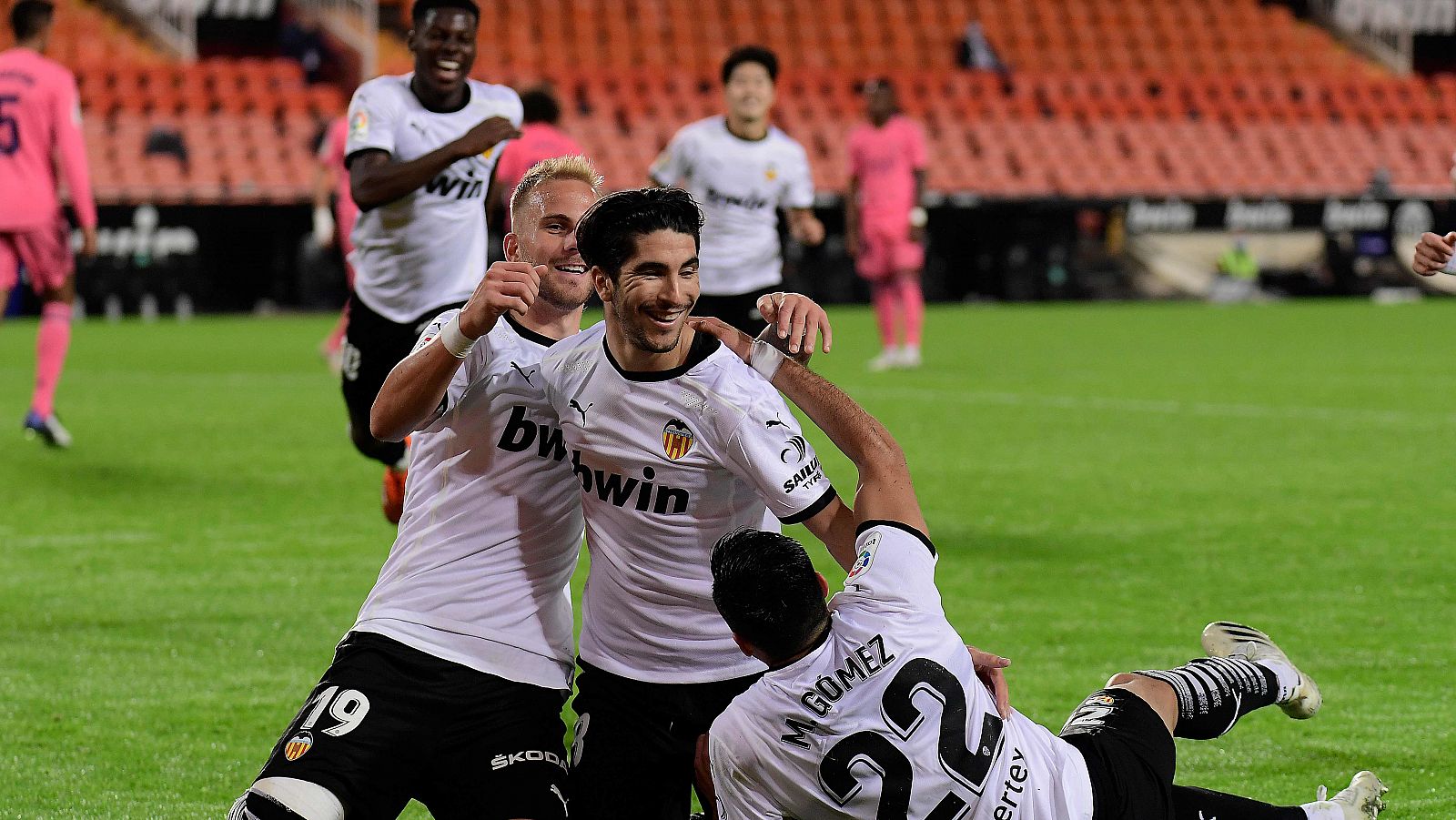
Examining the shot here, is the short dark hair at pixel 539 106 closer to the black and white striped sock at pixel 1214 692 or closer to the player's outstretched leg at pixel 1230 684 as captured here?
the player's outstretched leg at pixel 1230 684

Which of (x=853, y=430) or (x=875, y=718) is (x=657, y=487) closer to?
(x=853, y=430)

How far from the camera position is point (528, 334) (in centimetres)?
372

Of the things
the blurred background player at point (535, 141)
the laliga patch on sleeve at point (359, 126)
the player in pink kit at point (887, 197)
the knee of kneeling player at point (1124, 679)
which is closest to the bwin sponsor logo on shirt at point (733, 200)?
the blurred background player at point (535, 141)

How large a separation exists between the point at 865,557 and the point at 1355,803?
116 cm

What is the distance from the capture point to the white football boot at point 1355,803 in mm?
3490

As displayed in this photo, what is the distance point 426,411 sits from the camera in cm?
340

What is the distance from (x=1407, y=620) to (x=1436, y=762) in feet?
4.98

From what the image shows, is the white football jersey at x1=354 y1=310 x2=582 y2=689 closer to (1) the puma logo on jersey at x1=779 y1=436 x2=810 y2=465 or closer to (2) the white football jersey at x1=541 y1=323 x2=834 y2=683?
(2) the white football jersey at x1=541 y1=323 x2=834 y2=683

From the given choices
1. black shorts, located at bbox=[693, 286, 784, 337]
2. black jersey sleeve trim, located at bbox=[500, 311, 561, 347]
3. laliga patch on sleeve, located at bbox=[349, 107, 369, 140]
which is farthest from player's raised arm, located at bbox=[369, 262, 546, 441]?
black shorts, located at bbox=[693, 286, 784, 337]

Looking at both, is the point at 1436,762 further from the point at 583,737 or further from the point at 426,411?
the point at 426,411

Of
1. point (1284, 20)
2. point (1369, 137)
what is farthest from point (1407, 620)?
point (1284, 20)

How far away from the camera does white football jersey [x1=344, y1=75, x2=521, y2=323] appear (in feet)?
21.8

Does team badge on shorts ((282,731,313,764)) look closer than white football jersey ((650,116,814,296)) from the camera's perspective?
Yes

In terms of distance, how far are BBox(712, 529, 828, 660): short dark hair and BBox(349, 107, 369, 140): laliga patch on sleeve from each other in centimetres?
394
